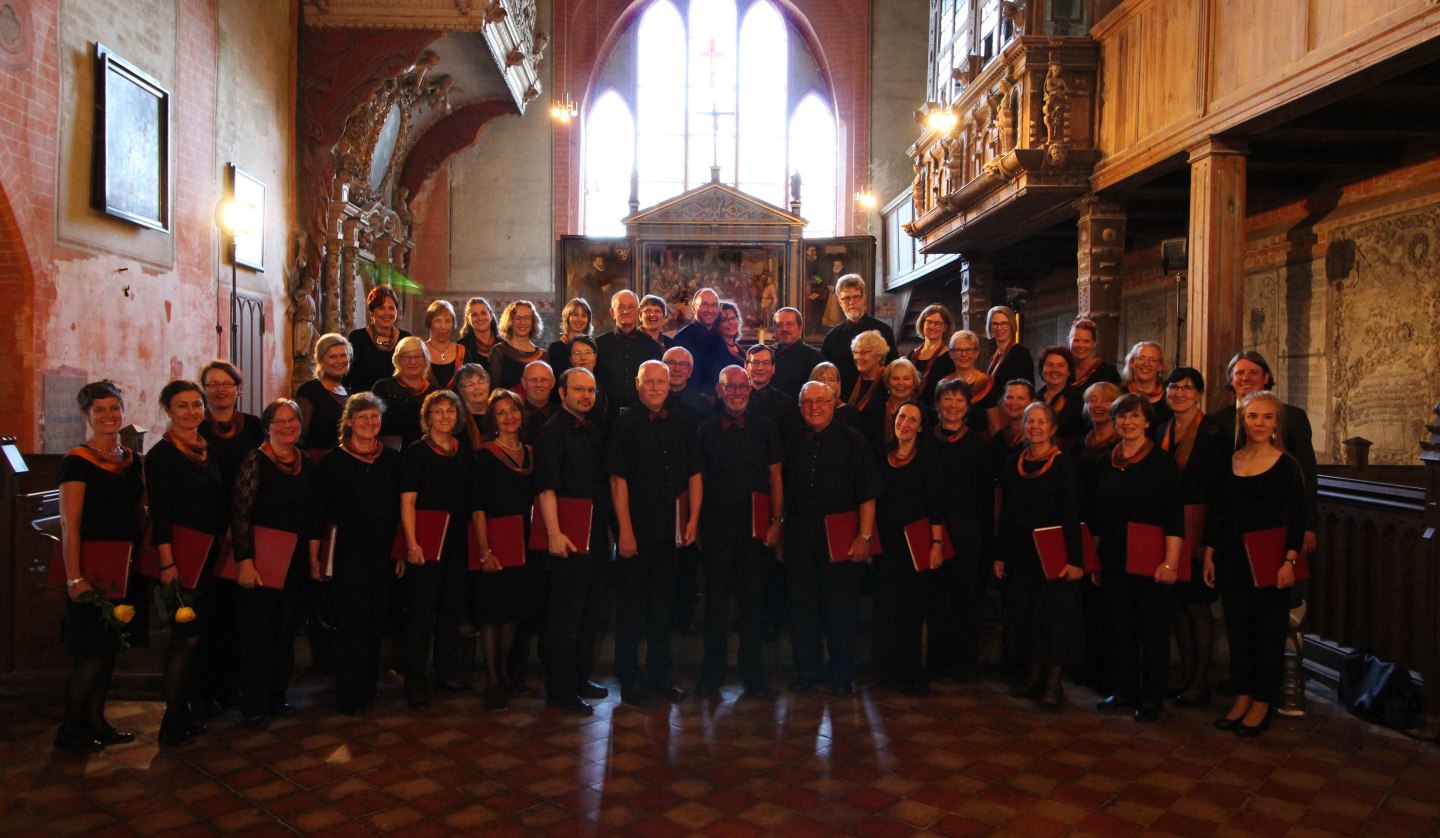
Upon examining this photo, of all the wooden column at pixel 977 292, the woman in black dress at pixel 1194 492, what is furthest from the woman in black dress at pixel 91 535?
the wooden column at pixel 977 292

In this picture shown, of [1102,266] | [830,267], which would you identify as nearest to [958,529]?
[1102,266]

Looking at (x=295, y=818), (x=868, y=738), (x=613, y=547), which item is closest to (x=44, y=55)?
(x=613, y=547)

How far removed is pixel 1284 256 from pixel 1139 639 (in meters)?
5.86

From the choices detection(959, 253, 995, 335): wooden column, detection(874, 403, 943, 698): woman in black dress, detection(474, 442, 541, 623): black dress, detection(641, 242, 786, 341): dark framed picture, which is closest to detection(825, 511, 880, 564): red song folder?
detection(874, 403, 943, 698): woman in black dress

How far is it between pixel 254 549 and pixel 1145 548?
13.2 ft

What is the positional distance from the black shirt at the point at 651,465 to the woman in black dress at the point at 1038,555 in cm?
162

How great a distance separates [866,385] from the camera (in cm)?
581

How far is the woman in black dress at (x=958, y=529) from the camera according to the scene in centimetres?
511

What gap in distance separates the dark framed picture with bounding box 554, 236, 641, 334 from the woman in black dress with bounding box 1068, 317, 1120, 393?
982 centimetres

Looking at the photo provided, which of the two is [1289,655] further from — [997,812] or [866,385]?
[866,385]

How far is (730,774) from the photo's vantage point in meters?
3.94

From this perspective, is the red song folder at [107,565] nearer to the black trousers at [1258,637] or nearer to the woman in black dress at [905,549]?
the woman in black dress at [905,549]

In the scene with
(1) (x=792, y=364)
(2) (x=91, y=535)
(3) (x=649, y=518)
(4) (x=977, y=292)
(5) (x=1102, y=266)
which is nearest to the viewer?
(2) (x=91, y=535)

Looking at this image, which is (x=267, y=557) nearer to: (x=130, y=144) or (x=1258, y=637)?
(x=1258, y=637)
